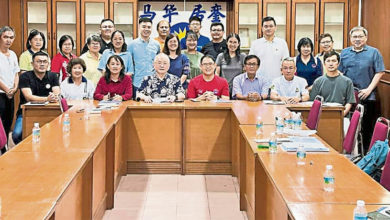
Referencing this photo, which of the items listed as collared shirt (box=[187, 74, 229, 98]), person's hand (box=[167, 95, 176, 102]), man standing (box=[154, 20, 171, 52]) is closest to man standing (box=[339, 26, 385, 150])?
collared shirt (box=[187, 74, 229, 98])

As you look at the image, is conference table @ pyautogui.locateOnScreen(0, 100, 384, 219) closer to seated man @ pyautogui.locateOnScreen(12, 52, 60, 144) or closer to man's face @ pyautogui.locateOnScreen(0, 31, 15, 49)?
seated man @ pyautogui.locateOnScreen(12, 52, 60, 144)

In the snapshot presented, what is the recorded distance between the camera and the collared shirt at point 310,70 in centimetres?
683

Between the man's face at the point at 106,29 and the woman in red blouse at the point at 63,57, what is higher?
the man's face at the point at 106,29

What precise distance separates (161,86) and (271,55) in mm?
1576

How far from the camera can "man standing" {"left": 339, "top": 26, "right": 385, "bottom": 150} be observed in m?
6.86

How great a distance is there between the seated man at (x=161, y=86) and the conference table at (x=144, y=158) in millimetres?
160

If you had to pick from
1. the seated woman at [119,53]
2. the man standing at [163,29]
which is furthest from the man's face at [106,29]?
the man standing at [163,29]

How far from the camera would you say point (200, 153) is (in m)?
5.89

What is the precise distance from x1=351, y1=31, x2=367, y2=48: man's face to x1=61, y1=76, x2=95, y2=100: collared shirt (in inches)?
126

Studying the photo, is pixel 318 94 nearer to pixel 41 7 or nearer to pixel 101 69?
pixel 101 69

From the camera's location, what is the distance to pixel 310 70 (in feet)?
22.4

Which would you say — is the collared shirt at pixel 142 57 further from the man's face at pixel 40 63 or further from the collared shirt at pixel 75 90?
the man's face at pixel 40 63

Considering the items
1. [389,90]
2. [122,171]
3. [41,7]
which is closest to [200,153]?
[122,171]

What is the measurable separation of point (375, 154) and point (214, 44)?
3.73m
